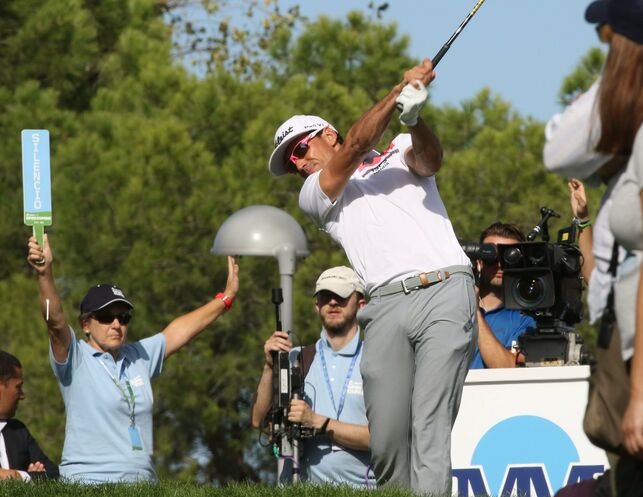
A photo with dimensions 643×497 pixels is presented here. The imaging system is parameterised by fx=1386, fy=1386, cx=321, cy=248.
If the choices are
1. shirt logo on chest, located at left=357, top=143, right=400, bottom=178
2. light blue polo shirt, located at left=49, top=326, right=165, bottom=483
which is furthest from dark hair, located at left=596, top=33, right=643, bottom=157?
light blue polo shirt, located at left=49, top=326, right=165, bottom=483

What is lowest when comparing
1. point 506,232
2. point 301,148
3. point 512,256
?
point 512,256

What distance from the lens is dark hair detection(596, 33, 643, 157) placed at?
145 inches

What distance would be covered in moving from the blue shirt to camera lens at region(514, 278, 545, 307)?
1.54ft

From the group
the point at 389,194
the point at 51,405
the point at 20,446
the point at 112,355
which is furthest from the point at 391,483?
the point at 51,405

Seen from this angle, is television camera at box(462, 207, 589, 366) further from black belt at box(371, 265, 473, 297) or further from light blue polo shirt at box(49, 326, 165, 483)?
light blue polo shirt at box(49, 326, 165, 483)

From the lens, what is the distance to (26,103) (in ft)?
53.7

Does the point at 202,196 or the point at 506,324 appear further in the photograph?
the point at 202,196

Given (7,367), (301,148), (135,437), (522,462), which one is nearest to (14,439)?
(7,367)

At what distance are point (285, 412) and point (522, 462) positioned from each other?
1333 millimetres

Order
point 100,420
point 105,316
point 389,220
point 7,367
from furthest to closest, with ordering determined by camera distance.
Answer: point 7,367 < point 105,316 < point 100,420 < point 389,220

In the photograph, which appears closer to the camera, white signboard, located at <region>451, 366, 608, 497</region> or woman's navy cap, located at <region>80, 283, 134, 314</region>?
white signboard, located at <region>451, 366, 608, 497</region>

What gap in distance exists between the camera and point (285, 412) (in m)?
7.61

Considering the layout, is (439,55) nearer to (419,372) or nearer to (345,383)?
(419,372)

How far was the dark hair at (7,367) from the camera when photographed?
773 centimetres
